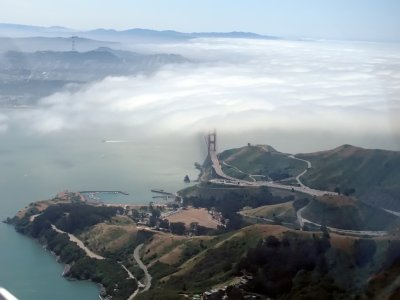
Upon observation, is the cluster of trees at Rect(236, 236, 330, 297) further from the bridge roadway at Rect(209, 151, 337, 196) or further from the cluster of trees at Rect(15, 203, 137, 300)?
the bridge roadway at Rect(209, 151, 337, 196)

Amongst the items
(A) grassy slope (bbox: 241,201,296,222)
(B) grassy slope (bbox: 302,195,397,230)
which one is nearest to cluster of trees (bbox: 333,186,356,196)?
(B) grassy slope (bbox: 302,195,397,230)

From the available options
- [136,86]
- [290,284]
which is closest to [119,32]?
[136,86]

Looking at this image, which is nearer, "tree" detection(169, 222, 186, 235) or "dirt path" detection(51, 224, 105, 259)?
"dirt path" detection(51, 224, 105, 259)

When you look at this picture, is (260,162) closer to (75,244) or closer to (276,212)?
(276,212)

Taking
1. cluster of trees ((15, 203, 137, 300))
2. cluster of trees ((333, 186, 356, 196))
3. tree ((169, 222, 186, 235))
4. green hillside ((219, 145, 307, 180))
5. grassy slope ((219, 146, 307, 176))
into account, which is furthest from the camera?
grassy slope ((219, 146, 307, 176))

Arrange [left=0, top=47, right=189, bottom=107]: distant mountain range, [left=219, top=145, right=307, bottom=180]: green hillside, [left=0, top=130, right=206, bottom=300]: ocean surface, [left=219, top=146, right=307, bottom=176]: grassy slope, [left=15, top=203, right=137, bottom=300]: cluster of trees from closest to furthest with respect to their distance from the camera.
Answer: [left=15, top=203, right=137, bottom=300]: cluster of trees
[left=0, top=130, right=206, bottom=300]: ocean surface
[left=219, top=145, right=307, bottom=180]: green hillside
[left=219, top=146, right=307, bottom=176]: grassy slope
[left=0, top=47, right=189, bottom=107]: distant mountain range

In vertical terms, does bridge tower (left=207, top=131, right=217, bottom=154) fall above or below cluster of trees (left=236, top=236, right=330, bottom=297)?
below

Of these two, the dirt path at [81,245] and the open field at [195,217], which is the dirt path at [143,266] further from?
the open field at [195,217]

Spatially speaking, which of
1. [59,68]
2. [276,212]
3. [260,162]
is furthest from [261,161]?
[59,68]
